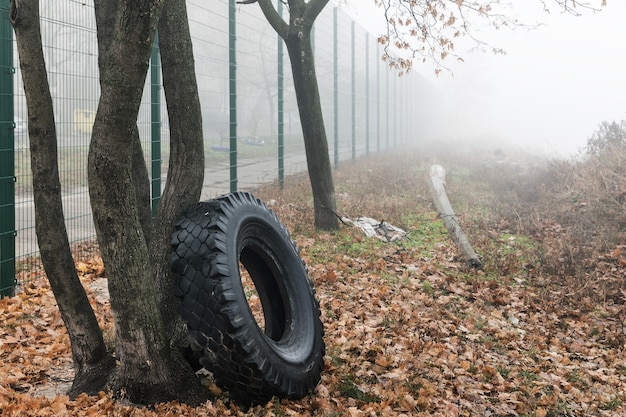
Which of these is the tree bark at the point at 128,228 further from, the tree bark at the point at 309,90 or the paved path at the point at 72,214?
the tree bark at the point at 309,90

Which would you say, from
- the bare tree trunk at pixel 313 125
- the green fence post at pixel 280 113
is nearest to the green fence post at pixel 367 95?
the green fence post at pixel 280 113

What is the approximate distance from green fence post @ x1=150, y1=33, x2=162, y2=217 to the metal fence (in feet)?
0.04

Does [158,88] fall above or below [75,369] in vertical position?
above

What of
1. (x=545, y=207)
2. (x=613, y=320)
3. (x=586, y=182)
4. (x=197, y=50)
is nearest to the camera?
(x=613, y=320)

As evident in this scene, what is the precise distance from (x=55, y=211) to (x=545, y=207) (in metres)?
9.63

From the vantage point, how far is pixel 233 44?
440 inches

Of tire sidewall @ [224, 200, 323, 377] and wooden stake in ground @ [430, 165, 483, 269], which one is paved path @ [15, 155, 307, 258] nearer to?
tire sidewall @ [224, 200, 323, 377]

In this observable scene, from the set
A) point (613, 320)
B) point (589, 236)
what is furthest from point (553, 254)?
point (613, 320)

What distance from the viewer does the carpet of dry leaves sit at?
4281 millimetres

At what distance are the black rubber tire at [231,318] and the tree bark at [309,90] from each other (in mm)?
5029

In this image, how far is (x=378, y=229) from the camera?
33.2ft

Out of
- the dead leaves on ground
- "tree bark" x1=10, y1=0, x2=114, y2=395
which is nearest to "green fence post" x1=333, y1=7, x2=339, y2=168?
the dead leaves on ground

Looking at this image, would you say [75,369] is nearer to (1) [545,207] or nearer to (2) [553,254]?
(2) [553,254]

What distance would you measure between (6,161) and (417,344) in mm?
4248
